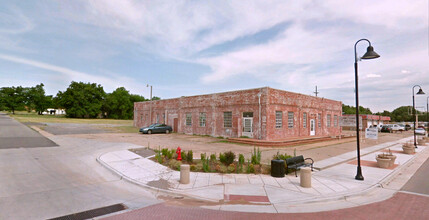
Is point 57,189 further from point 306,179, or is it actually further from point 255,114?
point 255,114

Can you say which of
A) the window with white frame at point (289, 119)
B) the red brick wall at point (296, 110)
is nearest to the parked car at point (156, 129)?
the red brick wall at point (296, 110)

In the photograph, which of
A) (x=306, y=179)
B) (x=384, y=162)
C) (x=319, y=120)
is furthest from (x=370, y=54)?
(x=319, y=120)

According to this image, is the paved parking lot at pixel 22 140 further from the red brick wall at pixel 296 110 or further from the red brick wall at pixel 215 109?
the red brick wall at pixel 296 110

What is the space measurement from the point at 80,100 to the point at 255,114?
73.6 meters

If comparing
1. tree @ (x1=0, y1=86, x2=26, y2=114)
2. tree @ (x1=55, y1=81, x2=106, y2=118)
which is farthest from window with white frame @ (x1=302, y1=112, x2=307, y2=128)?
tree @ (x1=0, y1=86, x2=26, y2=114)

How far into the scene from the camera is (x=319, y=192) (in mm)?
7430

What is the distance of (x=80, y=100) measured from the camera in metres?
76.9

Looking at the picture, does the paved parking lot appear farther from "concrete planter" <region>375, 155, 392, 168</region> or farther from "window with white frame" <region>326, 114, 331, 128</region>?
"window with white frame" <region>326, 114, 331, 128</region>

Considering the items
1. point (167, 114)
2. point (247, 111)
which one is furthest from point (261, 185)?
point (167, 114)

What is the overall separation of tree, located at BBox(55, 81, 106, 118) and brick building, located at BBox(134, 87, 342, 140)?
57.0m

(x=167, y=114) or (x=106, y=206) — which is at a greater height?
(x=167, y=114)

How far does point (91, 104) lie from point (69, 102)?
6581 mm

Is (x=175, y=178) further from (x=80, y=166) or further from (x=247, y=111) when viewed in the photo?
(x=247, y=111)

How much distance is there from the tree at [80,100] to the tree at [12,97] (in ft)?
136
